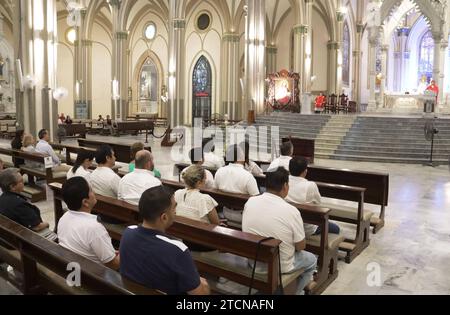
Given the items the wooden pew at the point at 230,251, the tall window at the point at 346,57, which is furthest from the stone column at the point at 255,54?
the wooden pew at the point at 230,251

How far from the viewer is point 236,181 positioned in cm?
505

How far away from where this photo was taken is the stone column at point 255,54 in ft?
65.5

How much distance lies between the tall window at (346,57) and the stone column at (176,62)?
12.4m

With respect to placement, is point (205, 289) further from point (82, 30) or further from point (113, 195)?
point (82, 30)

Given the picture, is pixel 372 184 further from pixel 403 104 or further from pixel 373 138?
pixel 403 104

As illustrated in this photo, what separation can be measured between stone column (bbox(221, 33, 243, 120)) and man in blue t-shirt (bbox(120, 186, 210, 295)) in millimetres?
26665

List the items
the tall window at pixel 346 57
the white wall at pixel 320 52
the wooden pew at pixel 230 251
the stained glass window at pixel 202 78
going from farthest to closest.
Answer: the stained glass window at pixel 202 78, the tall window at pixel 346 57, the white wall at pixel 320 52, the wooden pew at pixel 230 251

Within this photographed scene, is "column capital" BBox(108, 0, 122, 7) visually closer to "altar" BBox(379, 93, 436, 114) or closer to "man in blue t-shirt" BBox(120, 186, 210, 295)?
"altar" BBox(379, 93, 436, 114)

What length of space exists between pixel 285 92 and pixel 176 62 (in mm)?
5935

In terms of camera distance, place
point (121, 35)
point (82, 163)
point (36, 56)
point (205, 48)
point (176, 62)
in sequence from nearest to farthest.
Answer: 1. point (82, 163)
2. point (36, 56)
3. point (176, 62)
4. point (121, 35)
5. point (205, 48)

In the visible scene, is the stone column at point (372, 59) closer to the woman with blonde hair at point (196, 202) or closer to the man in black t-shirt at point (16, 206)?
the woman with blonde hair at point (196, 202)

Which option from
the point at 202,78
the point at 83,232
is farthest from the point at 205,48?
the point at 83,232

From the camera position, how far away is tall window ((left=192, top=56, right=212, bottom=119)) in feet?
101
